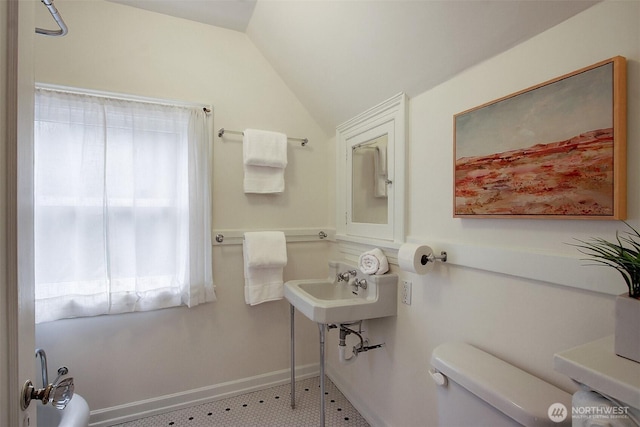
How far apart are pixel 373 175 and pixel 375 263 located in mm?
555

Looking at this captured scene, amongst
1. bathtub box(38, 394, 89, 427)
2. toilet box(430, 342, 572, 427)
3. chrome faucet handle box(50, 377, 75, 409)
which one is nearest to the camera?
chrome faucet handle box(50, 377, 75, 409)

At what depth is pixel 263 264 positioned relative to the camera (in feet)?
6.72

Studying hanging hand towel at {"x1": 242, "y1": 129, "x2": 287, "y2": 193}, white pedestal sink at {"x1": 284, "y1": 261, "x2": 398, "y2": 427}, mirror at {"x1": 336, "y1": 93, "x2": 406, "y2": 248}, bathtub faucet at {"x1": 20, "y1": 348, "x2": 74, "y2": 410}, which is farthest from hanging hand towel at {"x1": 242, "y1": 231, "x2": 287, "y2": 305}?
bathtub faucet at {"x1": 20, "y1": 348, "x2": 74, "y2": 410}

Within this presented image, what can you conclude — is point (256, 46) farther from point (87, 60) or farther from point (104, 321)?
point (104, 321)

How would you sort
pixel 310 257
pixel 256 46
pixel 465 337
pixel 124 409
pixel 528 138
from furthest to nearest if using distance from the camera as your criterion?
pixel 310 257
pixel 256 46
pixel 124 409
pixel 465 337
pixel 528 138

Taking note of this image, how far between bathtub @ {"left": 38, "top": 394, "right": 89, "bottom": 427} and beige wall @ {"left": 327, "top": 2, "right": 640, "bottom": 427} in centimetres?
149

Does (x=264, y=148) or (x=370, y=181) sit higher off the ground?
(x=264, y=148)

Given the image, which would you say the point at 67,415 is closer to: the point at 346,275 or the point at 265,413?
the point at 265,413

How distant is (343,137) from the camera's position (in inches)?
85.7

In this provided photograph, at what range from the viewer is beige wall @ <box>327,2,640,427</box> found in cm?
85

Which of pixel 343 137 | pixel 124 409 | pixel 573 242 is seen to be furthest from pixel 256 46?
pixel 124 409

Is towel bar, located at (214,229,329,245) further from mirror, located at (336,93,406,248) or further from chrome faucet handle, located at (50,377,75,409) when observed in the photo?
chrome faucet handle, located at (50,377,75,409)

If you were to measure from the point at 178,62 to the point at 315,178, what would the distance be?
48.0 inches

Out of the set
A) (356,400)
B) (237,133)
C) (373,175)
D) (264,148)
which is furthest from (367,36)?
(356,400)
